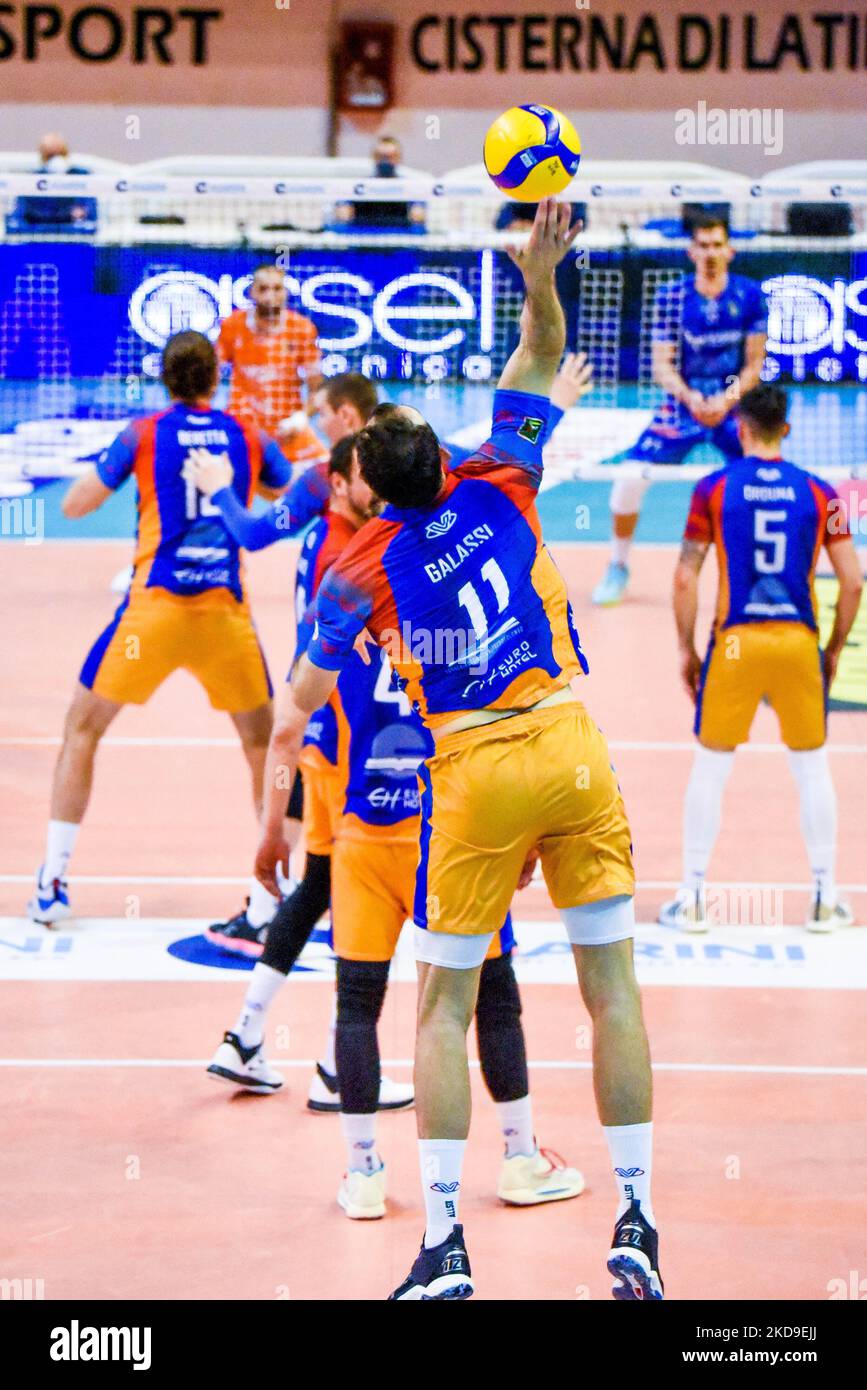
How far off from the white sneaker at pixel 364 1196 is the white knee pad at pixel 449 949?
103cm

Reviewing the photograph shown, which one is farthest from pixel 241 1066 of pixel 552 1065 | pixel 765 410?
pixel 765 410

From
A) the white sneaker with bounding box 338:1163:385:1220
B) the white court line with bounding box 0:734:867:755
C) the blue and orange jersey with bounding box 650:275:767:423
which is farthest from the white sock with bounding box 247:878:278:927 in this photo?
the blue and orange jersey with bounding box 650:275:767:423

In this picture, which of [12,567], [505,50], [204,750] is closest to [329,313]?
[12,567]

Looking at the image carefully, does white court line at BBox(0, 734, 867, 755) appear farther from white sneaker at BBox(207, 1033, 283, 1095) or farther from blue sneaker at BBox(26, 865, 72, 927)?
white sneaker at BBox(207, 1033, 283, 1095)

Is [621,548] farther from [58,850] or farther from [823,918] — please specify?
[58,850]

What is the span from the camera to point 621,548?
1409cm

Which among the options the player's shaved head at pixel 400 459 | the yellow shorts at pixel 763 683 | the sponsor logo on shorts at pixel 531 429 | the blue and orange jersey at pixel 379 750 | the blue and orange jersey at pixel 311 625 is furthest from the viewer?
the yellow shorts at pixel 763 683

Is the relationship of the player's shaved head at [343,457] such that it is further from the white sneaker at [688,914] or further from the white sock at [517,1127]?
the white sneaker at [688,914]

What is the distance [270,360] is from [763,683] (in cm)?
682

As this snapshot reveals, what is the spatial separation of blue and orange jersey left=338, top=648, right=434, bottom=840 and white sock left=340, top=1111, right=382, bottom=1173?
82 cm

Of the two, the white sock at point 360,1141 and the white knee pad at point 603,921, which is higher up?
the white knee pad at point 603,921

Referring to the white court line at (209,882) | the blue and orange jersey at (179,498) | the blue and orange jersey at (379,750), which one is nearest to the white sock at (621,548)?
the white court line at (209,882)

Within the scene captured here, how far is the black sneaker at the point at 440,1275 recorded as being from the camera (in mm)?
4672

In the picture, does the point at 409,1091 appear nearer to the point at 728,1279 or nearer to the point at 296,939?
the point at 296,939
